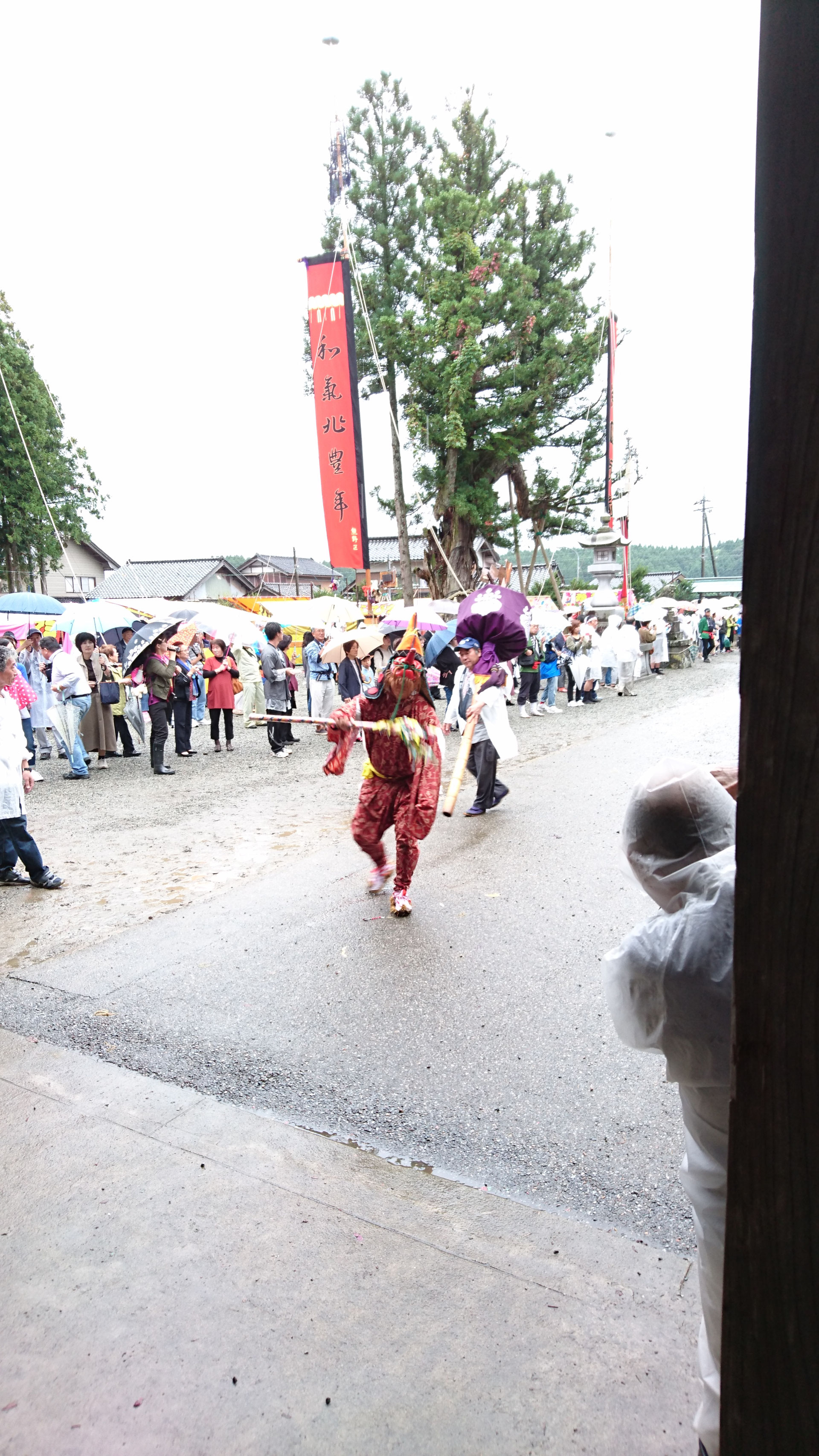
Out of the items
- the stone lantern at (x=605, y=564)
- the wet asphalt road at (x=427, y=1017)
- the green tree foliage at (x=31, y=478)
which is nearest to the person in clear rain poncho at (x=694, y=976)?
the wet asphalt road at (x=427, y=1017)

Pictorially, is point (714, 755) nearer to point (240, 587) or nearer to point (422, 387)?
point (422, 387)

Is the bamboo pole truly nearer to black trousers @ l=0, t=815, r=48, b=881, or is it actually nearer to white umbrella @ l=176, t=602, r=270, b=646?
black trousers @ l=0, t=815, r=48, b=881

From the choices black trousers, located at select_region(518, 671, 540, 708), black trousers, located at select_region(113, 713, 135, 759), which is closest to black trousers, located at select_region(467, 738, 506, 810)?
black trousers, located at select_region(113, 713, 135, 759)

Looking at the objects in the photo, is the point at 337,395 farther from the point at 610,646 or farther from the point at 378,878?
the point at 378,878

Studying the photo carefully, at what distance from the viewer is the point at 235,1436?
1.81 m

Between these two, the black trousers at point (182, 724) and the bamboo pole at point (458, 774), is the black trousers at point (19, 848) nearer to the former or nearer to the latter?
the bamboo pole at point (458, 774)

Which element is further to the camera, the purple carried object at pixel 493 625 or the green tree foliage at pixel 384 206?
the green tree foliage at pixel 384 206

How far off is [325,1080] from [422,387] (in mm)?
20333

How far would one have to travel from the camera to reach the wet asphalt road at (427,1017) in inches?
110

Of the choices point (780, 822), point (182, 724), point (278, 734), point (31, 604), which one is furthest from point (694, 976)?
point (31, 604)

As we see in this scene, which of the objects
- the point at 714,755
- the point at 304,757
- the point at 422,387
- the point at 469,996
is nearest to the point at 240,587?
the point at 422,387

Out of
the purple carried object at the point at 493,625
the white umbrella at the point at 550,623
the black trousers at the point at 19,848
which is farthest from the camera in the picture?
the white umbrella at the point at 550,623

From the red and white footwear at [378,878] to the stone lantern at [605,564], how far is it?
1747cm

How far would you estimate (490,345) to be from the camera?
68.1 feet
